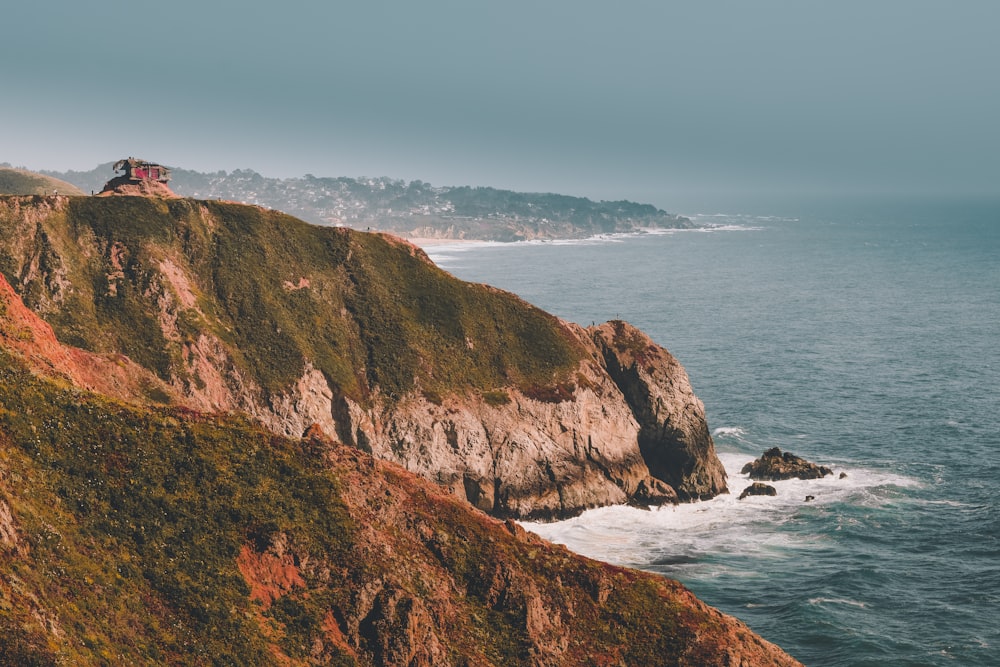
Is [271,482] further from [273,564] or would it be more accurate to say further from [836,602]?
[836,602]

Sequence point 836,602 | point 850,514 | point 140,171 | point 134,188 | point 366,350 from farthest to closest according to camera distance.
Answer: point 140,171 < point 134,188 < point 366,350 < point 850,514 < point 836,602

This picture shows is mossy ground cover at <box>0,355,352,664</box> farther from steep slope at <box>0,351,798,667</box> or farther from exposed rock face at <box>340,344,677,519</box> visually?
exposed rock face at <box>340,344,677,519</box>

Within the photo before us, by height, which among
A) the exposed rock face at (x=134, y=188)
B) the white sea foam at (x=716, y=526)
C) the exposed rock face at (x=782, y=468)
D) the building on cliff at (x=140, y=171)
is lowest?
the white sea foam at (x=716, y=526)

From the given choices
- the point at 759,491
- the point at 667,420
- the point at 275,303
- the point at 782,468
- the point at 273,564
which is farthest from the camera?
the point at 667,420

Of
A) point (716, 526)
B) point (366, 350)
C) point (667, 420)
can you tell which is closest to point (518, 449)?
point (667, 420)

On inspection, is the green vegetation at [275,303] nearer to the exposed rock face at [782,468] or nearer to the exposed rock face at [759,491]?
the exposed rock face at [759,491]

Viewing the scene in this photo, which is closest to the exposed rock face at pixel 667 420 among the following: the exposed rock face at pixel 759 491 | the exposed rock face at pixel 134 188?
the exposed rock face at pixel 759 491

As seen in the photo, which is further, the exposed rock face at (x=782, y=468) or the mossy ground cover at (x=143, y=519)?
the exposed rock face at (x=782, y=468)
